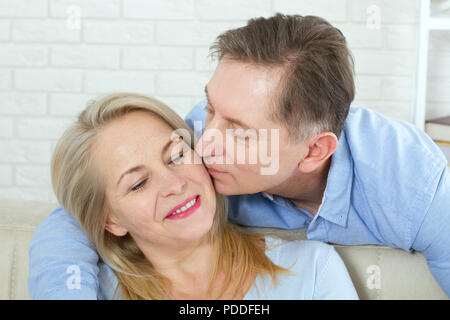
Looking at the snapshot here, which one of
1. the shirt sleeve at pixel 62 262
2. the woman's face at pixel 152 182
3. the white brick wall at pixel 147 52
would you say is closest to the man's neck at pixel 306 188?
the woman's face at pixel 152 182

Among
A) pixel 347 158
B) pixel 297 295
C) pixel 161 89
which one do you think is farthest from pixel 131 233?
pixel 161 89

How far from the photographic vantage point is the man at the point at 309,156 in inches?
43.5

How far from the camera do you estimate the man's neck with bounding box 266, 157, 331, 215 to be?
4.27 feet

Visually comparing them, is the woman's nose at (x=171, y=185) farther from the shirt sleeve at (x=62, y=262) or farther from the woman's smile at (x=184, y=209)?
the shirt sleeve at (x=62, y=262)

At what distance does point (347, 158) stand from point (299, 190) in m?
0.15

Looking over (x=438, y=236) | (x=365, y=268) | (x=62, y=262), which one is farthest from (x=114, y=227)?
(x=438, y=236)

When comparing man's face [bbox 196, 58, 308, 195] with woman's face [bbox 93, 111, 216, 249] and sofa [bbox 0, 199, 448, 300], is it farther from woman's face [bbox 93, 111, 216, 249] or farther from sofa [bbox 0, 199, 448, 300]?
sofa [bbox 0, 199, 448, 300]

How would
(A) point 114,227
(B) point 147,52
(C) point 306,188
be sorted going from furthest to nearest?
1. (B) point 147,52
2. (C) point 306,188
3. (A) point 114,227

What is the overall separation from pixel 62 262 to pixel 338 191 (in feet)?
2.15

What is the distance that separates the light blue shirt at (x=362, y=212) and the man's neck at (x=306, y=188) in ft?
0.10

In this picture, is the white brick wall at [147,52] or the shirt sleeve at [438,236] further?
the white brick wall at [147,52]

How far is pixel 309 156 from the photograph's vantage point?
1.23m

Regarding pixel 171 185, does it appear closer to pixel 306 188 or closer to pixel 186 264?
pixel 186 264

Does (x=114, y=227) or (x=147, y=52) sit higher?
(x=147, y=52)
